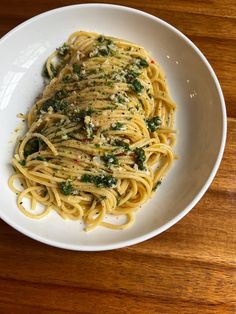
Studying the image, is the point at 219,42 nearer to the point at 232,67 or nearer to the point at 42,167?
the point at 232,67

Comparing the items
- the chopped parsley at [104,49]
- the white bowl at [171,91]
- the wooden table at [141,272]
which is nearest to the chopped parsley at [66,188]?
the white bowl at [171,91]

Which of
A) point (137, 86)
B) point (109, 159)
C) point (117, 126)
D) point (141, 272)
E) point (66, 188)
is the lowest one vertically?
point (141, 272)

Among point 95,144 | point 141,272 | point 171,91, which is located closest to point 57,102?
point 95,144

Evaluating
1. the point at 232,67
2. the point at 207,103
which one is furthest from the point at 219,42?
the point at 207,103

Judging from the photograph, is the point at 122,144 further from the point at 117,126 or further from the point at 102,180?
the point at 102,180

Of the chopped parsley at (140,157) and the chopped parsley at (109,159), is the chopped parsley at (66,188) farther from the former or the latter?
the chopped parsley at (140,157)

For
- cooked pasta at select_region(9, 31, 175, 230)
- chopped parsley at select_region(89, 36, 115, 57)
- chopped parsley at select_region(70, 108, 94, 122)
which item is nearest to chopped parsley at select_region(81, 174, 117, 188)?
cooked pasta at select_region(9, 31, 175, 230)
